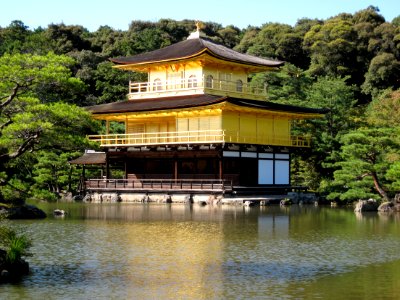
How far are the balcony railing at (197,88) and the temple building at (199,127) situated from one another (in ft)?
0.20

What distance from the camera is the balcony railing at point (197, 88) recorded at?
44875 millimetres

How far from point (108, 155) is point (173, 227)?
21092 mm

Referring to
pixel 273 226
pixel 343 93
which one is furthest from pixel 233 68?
pixel 273 226

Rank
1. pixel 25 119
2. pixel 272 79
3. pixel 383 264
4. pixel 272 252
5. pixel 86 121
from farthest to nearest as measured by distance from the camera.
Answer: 1. pixel 272 79
2. pixel 86 121
3. pixel 25 119
4. pixel 272 252
5. pixel 383 264

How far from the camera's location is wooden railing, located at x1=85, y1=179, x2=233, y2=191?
3956 centimetres

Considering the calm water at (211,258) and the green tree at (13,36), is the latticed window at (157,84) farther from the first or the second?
the green tree at (13,36)

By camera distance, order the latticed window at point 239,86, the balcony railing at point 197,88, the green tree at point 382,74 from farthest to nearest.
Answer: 1. the green tree at point 382,74
2. the latticed window at point 239,86
3. the balcony railing at point 197,88

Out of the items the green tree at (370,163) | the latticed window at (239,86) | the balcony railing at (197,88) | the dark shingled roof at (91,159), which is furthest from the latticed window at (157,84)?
the green tree at (370,163)

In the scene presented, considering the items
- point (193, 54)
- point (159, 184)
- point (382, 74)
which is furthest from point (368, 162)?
point (382, 74)

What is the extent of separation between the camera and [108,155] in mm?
45500

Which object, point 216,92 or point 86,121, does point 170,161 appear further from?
point 86,121

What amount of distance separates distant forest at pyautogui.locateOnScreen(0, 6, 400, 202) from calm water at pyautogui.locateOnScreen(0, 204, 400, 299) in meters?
2.25

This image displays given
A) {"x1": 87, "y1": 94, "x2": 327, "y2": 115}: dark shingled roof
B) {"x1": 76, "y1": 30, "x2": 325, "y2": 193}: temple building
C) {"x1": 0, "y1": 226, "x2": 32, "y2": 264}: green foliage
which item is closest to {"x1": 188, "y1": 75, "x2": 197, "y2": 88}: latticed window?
{"x1": 76, "y1": 30, "x2": 325, "y2": 193}: temple building

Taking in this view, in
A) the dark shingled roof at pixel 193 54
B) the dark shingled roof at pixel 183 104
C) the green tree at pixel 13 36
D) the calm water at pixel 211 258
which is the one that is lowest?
the calm water at pixel 211 258
